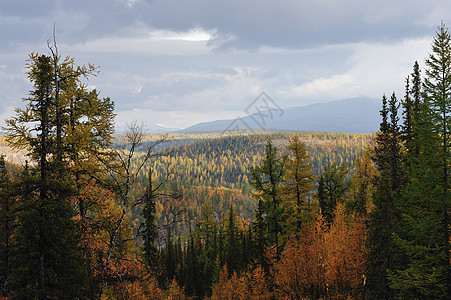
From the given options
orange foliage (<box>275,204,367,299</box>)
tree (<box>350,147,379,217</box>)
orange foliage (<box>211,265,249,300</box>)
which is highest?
tree (<box>350,147,379,217</box>)

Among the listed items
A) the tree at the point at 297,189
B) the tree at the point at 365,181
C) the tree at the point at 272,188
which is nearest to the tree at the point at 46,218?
the tree at the point at 272,188

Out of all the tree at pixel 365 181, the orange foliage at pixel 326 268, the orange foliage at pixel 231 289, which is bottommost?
the orange foliage at pixel 231 289

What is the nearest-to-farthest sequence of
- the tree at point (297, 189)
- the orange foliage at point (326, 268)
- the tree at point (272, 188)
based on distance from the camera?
the orange foliage at point (326, 268) → the tree at point (272, 188) → the tree at point (297, 189)

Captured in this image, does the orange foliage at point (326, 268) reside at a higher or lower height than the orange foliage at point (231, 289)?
higher

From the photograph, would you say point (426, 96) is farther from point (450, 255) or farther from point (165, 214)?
point (165, 214)

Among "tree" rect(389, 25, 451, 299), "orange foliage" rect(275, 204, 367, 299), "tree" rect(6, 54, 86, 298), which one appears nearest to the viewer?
"tree" rect(6, 54, 86, 298)

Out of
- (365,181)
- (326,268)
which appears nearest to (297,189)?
(326,268)

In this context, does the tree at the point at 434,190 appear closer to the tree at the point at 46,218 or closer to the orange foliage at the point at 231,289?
the tree at the point at 46,218

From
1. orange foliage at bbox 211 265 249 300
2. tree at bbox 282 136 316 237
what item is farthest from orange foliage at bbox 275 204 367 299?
orange foliage at bbox 211 265 249 300

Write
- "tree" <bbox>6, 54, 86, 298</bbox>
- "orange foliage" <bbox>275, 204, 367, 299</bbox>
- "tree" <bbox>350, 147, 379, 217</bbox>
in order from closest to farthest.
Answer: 1. "tree" <bbox>6, 54, 86, 298</bbox>
2. "orange foliage" <bbox>275, 204, 367, 299</bbox>
3. "tree" <bbox>350, 147, 379, 217</bbox>

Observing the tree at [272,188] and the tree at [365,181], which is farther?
the tree at [365,181]

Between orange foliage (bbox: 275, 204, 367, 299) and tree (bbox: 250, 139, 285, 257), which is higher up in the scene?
tree (bbox: 250, 139, 285, 257)

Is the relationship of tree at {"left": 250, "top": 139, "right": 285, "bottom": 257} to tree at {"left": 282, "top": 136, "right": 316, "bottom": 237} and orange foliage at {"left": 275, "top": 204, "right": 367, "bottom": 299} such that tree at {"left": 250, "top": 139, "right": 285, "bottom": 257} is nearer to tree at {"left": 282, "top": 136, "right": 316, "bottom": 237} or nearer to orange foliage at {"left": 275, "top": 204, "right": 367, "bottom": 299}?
tree at {"left": 282, "top": 136, "right": 316, "bottom": 237}

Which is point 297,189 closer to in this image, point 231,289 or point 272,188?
point 272,188
